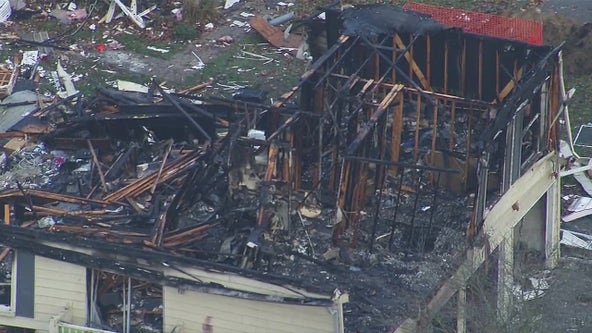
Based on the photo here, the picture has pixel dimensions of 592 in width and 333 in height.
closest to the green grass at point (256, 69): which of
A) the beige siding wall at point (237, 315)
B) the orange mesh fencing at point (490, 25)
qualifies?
the orange mesh fencing at point (490, 25)

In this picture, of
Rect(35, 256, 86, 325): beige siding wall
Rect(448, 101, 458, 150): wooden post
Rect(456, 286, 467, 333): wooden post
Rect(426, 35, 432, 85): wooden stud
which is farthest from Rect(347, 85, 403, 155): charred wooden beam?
Rect(35, 256, 86, 325): beige siding wall

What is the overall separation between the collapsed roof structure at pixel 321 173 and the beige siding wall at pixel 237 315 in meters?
0.04

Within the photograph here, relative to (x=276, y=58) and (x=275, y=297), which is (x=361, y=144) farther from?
(x=276, y=58)

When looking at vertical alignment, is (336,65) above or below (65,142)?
above

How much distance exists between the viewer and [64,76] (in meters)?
26.0

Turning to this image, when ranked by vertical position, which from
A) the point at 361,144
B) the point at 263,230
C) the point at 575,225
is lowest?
the point at 575,225

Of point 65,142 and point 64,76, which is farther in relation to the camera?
point 64,76

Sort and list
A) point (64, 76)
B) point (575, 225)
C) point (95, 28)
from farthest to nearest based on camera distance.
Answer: point (95, 28)
point (64, 76)
point (575, 225)

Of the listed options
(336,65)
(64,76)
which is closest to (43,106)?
(64,76)

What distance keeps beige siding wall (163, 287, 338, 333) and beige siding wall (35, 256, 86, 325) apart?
1.20 m

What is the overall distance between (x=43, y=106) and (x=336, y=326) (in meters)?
10.9

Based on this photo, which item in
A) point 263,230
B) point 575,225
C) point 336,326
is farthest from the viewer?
point 575,225

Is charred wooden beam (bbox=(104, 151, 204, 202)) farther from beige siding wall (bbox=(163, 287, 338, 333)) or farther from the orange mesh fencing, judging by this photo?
the orange mesh fencing

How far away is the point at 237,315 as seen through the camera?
14906 millimetres
